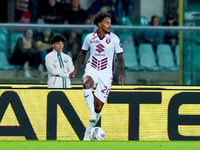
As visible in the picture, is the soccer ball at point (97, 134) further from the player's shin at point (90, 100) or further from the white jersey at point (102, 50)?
the white jersey at point (102, 50)

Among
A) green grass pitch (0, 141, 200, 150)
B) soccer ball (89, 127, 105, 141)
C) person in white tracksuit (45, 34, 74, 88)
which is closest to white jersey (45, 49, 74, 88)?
person in white tracksuit (45, 34, 74, 88)

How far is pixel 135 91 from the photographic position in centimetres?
900

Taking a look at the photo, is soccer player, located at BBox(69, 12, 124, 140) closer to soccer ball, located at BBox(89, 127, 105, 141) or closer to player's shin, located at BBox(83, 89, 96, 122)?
player's shin, located at BBox(83, 89, 96, 122)

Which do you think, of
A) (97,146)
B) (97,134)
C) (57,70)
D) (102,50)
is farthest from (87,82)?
(57,70)

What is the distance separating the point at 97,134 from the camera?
8.15 metres

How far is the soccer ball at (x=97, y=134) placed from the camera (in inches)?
320

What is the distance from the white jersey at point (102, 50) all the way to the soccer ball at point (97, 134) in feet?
2.49

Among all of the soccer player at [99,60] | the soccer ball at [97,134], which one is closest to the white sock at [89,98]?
the soccer player at [99,60]

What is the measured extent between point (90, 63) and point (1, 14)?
6478 millimetres

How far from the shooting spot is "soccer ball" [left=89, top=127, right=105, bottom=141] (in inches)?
320

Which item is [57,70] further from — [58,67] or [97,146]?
[97,146]

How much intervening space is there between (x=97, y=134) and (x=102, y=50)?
42.7 inches

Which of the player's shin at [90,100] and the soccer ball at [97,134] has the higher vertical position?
the player's shin at [90,100]

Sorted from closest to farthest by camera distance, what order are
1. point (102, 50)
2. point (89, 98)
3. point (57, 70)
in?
point (102, 50), point (89, 98), point (57, 70)
